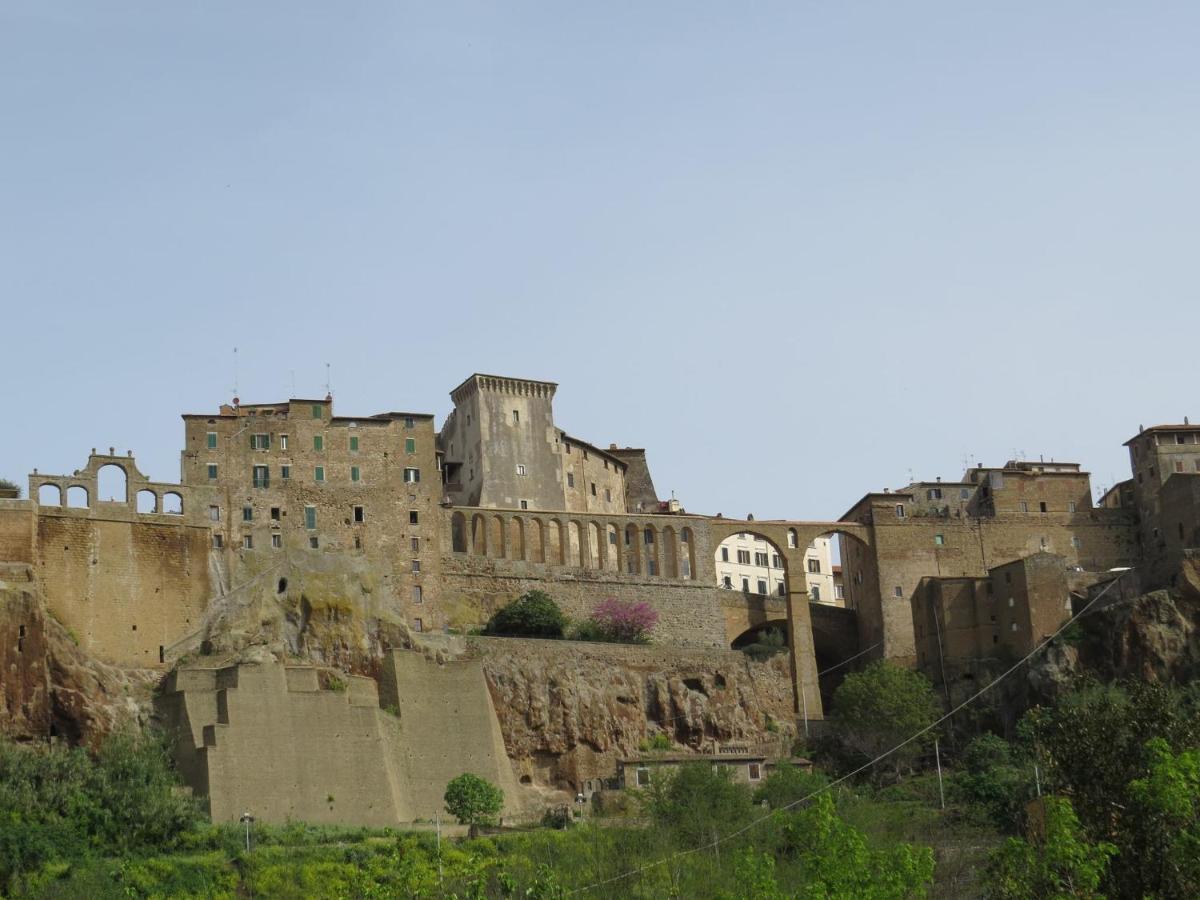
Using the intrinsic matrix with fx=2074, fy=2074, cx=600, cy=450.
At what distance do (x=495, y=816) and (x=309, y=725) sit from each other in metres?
7.36

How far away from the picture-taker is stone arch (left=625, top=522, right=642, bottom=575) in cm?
9400

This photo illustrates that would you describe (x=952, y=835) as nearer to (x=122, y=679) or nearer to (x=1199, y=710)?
(x=1199, y=710)

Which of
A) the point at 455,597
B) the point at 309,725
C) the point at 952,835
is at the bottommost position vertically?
the point at 952,835

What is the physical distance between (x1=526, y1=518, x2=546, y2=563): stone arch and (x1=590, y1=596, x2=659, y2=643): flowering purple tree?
11.1 feet

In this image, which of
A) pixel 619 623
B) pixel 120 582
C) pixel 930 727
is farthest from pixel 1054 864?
pixel 619 623

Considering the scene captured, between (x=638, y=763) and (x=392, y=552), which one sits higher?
(x=392, y=552)

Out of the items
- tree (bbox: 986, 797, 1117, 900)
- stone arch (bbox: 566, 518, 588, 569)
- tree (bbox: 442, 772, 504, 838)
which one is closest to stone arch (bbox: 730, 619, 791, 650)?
stone arch (bbox: 566, 518, 588, 569)

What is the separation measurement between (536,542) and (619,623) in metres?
5.30

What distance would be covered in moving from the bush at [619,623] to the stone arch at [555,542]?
2878 millimetres

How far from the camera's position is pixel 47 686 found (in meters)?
72.1

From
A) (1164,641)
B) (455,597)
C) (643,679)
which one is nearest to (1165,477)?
(1164,641)

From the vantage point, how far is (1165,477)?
319ft

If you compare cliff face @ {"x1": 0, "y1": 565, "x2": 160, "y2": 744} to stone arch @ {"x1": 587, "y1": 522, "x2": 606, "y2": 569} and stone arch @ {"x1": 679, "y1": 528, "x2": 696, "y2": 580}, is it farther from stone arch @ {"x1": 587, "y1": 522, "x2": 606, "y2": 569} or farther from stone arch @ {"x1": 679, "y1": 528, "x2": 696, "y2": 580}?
stone arch @ {"x1": 679, "y1": 528, "x2": 696, "y2": 580}

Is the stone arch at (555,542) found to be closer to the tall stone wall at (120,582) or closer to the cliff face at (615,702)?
the cliff face at (615,702)
